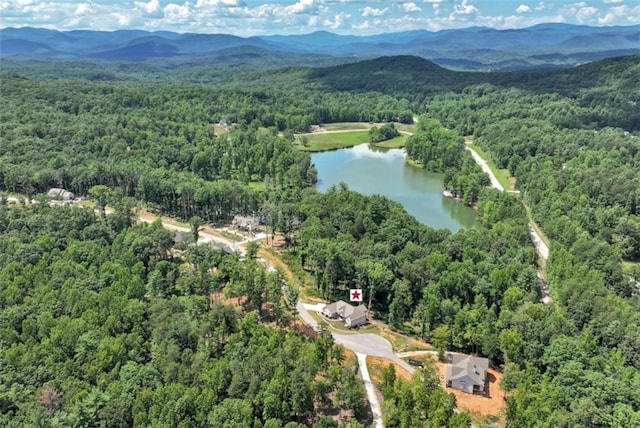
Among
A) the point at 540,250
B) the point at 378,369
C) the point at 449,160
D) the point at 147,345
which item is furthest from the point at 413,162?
the point at 147,345

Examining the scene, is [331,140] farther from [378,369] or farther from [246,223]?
[378,369]

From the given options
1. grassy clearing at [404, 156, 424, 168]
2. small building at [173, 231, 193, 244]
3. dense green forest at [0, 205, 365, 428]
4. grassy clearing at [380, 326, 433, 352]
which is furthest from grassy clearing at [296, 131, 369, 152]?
grassy clearing at [380, 326, 433, 352]

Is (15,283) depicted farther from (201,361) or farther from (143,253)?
(201,361)

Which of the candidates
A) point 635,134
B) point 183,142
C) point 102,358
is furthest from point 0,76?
point 635,134

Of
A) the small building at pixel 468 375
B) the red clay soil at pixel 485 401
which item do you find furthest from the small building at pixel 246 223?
the small building at pixel 468 375

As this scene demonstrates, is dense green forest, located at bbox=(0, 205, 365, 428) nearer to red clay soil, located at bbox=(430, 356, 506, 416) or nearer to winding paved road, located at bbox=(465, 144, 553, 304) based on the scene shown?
red clay soil, located at bbox=(430, 356, 506, 416)
